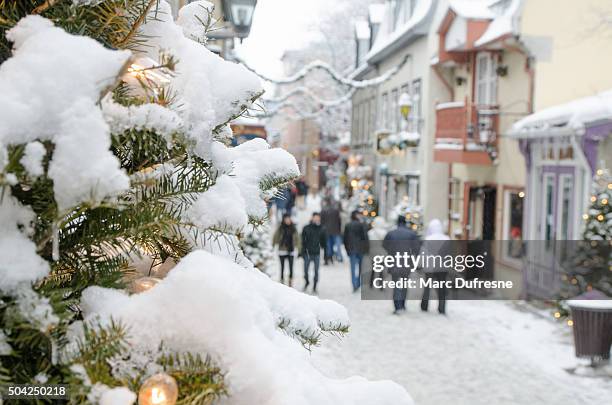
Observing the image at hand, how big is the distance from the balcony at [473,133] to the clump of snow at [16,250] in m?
14.9

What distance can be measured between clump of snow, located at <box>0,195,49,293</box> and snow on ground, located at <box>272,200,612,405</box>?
5.29m

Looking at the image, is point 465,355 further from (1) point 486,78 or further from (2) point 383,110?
(2) point 383,110

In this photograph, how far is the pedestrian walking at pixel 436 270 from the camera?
39.5ft

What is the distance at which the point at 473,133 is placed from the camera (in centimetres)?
1581

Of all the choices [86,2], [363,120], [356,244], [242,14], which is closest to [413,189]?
[356,244]

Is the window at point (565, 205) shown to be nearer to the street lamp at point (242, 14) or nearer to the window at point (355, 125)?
the street lamp at point (242, 14)

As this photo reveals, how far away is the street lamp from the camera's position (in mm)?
8148

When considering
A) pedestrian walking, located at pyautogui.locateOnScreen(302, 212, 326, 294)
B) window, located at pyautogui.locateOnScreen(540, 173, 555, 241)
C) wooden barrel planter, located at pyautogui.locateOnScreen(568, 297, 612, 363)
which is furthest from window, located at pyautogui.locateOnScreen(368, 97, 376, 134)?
wooden barrel planter, located at pyautogui.locateOnScreen(568, 297, 612, 363)

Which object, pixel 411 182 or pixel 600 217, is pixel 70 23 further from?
pixel 411 182

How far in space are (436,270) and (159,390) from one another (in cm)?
1135

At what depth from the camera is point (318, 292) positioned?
13.7m

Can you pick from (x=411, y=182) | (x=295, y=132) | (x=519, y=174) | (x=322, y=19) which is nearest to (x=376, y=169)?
(x=411, y=182)

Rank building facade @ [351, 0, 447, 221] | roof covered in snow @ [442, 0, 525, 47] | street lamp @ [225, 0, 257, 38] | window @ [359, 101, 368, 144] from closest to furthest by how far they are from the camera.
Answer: street lamp @ [225, 0, 257, 38]
roof covered in snow @ [442, 0, 525, 47]
building facade @ [351, 0, 447, 221]
window @ [359, 101, 368, 144]

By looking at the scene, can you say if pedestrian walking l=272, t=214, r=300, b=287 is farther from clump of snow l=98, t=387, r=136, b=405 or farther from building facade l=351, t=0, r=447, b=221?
clump of snow l=98, t=387, r=136, b=405
